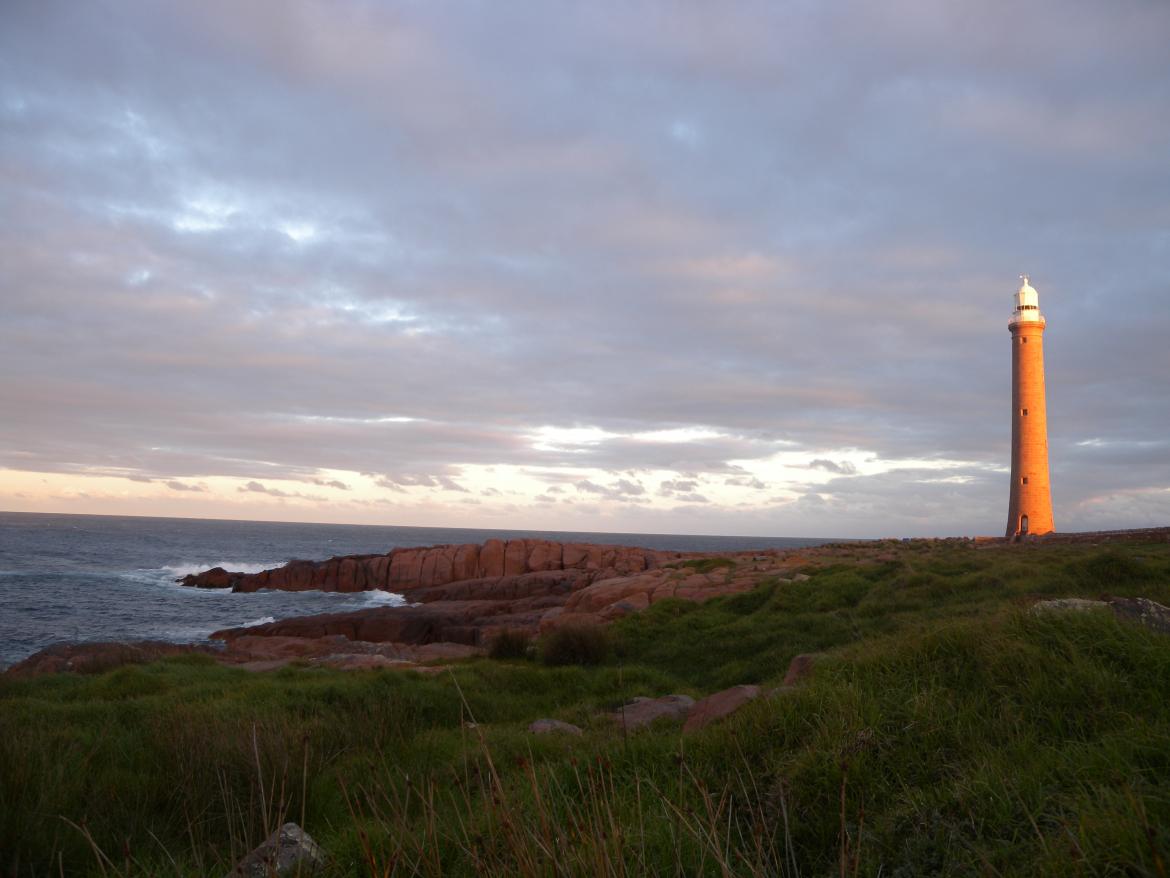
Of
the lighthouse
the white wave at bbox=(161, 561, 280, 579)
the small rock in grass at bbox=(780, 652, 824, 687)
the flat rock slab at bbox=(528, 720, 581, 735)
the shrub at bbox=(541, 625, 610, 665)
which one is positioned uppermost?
the lighthouse

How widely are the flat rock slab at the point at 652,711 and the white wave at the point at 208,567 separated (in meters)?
61.7

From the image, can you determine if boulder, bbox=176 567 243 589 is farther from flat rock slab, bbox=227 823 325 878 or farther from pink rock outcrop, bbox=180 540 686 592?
flat rock slab, bbox=227 823 325 878

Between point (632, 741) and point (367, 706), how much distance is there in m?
5.06

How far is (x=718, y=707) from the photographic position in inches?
318

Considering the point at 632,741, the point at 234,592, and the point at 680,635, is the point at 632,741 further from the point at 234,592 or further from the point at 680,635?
the point at 234,592

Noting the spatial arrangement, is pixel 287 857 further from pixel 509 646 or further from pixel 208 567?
pixel 208 567

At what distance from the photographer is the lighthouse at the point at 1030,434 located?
36.5 meters

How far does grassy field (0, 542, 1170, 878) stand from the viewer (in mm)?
3545

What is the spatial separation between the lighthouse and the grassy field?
2978 cm

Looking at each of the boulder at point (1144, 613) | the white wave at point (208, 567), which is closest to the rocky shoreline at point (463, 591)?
the white wave at point (208, 567)

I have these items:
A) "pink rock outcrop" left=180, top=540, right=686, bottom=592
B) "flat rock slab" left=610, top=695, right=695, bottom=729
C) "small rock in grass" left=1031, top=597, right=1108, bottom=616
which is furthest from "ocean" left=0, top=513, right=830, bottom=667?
"small rock in grass" left=1031, top=597, right=1108, bottom=616

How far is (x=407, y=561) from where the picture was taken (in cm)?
5575

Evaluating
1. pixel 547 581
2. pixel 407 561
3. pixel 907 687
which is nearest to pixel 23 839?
pixel 907 687

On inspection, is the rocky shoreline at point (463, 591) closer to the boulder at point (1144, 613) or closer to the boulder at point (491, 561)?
the boulder at point (491, 561)
